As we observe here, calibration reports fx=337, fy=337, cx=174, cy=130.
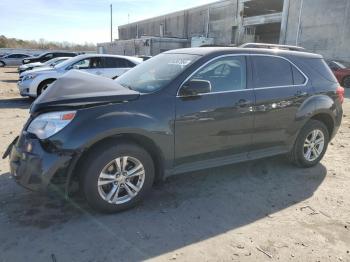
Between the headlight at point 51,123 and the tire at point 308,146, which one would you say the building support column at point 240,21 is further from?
the headlight at point 51,123

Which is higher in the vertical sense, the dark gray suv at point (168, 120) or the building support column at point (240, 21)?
the building support column at point (240, 21)

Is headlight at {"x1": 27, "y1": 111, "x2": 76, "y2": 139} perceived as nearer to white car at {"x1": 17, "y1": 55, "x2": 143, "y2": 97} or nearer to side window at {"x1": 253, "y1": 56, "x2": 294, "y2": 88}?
side window at {"x1": 253, "y1": 56, "x2": 294, "y2": 88}

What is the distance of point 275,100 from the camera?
4629mm

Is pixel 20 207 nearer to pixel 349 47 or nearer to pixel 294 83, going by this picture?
pixel 294 83

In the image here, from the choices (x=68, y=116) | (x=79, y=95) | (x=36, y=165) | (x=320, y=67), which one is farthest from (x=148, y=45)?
(x=36, y=165)

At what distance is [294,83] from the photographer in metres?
4.89

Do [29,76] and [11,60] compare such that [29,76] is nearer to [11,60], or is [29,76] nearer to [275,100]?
[275,100]

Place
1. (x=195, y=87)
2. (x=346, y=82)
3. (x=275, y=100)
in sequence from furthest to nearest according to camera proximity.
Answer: (x=346, y=82) < (x=275, y=100) < (x=195, y=87)

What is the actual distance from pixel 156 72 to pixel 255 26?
37115mm

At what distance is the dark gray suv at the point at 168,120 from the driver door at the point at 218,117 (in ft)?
0.04

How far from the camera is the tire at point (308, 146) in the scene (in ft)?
16.8

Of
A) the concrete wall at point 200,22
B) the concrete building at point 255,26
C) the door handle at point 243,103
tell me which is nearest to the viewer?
the door handle at point 243,103

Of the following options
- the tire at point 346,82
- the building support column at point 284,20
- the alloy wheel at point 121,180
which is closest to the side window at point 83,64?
the alloy wheel at point 121,180

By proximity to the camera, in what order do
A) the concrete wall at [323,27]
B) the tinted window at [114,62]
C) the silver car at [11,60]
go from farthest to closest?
the silver car at [11,60]
the concrete wall at [323,27]
the tinted window at [114,62]
